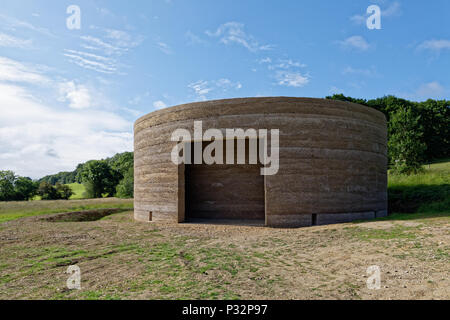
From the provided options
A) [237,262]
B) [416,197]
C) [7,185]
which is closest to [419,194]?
[416,197]

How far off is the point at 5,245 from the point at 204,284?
786cm

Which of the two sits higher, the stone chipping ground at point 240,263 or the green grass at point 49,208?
the stone chipping ground at point 240,263

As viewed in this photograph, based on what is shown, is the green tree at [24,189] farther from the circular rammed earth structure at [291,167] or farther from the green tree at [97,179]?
the circular rammed earth structure at [291,167]

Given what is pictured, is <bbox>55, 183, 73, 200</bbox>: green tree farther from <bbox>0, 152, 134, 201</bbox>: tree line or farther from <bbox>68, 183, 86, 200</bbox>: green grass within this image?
<bbox>68, 183, 86, 200</bbox>: green grass

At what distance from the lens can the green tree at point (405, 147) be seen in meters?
23.8

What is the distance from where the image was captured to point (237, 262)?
21.3 feet

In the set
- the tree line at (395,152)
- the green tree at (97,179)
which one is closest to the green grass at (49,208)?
the tree line at (395,152)

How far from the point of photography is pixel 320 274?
5504 millimetres

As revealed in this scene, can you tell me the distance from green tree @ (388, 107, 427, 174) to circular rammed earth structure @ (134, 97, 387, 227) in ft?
42.3

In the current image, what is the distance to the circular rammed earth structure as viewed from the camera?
10.9m

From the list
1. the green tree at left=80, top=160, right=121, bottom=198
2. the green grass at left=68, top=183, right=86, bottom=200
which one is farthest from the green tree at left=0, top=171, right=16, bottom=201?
the green tree at left=80, top=160, right=121, bottom=198

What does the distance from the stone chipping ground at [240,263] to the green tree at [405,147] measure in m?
16.2

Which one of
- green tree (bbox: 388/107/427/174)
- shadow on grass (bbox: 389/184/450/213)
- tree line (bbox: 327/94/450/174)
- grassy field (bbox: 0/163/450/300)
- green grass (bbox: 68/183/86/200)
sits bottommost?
green grass (bbox: 68/183/86/200)
